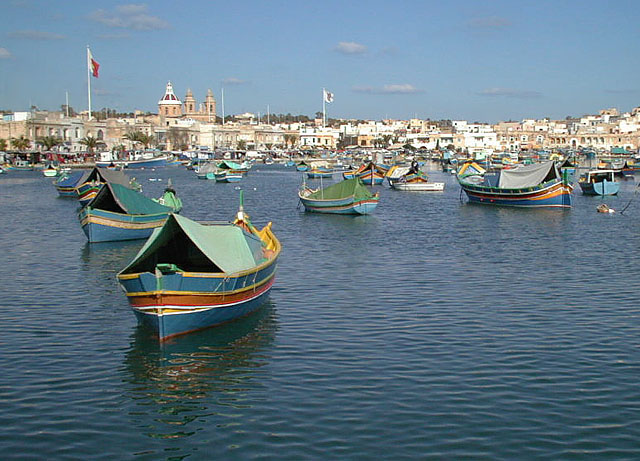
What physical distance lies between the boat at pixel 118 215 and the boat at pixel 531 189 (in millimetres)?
27747

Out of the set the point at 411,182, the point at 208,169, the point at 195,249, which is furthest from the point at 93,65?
the point at 195,249

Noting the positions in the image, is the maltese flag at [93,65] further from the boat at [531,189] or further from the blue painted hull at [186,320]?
the blue painted hull at [186,320]

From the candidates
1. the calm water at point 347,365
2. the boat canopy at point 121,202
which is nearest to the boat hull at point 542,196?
the calm water at point 347,365

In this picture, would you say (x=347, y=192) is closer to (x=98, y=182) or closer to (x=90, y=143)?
(x=98, y=182)

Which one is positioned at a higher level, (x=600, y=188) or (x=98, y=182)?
(x=98, y=182)

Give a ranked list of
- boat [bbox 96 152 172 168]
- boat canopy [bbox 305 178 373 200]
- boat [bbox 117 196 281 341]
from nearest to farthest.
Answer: boat [bbox 117 196 281 341] → boat canopy [bbox 305 178 373 200] → boat [bbox 96 152 172 168]

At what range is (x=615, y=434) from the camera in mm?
12078

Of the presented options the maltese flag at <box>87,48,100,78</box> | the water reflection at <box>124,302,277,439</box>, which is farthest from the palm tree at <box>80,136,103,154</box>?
the water reflection at <box>124,302,277,439</box>

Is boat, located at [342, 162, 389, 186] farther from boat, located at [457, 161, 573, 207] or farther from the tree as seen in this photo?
the tree

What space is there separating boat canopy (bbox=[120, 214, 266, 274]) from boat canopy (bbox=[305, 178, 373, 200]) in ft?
85.6

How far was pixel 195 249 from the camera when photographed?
19188 mm

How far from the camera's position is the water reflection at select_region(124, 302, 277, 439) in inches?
512

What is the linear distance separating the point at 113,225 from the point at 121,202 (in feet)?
3.84

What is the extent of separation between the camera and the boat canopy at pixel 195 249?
59.2ft
